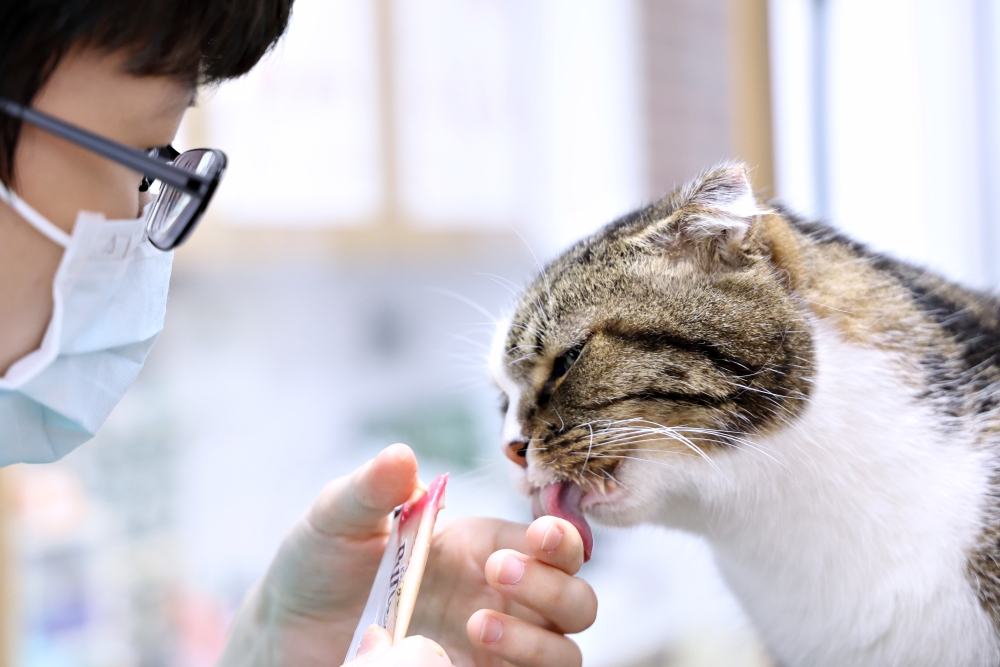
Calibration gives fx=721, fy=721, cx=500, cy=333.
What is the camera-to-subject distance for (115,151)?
532mm

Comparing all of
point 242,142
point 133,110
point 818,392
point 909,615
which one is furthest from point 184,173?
point 242,142

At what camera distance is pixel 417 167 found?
1.51 metres

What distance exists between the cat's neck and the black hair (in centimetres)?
53

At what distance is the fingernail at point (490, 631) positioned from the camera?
61 centimetres

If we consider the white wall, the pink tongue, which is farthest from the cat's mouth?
the white wall

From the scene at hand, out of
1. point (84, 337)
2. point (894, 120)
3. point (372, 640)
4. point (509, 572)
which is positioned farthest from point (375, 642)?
point (894, 120)

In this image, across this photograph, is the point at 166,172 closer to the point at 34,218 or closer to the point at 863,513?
the point at 34,218

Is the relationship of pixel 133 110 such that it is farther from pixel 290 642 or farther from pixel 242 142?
pixel 242 142

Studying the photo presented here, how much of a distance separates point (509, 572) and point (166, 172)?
42cm

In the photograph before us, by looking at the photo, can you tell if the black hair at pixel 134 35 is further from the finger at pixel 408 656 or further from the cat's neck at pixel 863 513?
the cat's neck at pixel 863 513

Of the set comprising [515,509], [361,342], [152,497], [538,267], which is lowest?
[515,509]

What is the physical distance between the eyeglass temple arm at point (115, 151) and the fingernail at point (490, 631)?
1.39ft

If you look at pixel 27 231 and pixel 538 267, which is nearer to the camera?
pixel 27 231

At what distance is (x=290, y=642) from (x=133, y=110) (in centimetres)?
55
